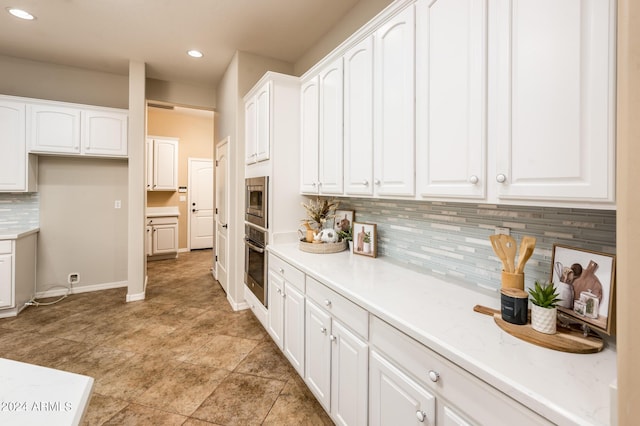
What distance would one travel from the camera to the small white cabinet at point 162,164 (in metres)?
6.05

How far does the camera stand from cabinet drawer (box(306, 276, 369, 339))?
1429mm

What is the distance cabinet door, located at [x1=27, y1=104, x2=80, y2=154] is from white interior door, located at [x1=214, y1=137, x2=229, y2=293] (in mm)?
1703

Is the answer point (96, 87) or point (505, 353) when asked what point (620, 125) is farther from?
point (96, 87)

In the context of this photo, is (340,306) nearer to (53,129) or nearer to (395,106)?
(395,106)

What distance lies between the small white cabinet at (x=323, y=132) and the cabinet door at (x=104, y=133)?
2.73 meters

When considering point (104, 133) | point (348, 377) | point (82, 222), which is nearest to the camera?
point (348, 377)

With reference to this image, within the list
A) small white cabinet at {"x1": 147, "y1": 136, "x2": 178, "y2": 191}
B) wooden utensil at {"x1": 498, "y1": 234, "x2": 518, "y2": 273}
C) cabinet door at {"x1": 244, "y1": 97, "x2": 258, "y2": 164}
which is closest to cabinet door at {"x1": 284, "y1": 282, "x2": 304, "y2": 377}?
wooden utensil at {"x1": 498, "y1": 234, "x2": 518, "y2": 273}

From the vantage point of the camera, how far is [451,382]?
3.22 feet

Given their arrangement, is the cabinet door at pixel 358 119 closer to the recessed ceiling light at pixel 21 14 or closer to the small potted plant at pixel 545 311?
the small potted plant at pixel 545 311

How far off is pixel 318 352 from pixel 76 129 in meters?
4.04

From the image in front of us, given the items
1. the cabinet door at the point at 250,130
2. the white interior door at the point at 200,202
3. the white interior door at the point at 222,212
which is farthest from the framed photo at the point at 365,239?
the white interior door at the point at 200,202

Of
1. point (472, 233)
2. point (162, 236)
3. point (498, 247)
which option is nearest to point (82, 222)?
point (162, 236)

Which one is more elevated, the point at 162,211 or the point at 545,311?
the point at 162,211

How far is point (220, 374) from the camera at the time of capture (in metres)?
2.33
